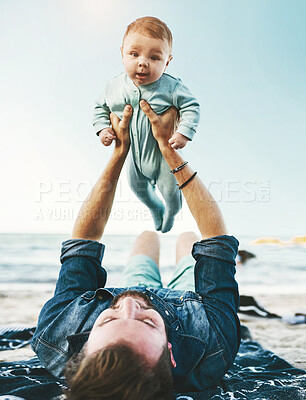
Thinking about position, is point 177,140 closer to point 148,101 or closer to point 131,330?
point 148,101

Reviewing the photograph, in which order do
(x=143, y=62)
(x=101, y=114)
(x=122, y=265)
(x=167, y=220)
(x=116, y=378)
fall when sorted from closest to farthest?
(x=116, y=378) → (x=143, y=62) → (x=101, y=114) → (x=167, y=220) → (x=122, y=265)

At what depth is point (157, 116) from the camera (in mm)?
1426

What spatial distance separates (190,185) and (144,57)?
50cm

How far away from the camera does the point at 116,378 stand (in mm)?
802

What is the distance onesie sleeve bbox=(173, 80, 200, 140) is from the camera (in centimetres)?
137

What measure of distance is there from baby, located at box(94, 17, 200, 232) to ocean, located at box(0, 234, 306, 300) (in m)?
2.00

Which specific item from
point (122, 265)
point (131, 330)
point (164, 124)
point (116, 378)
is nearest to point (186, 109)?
point (164, 124)

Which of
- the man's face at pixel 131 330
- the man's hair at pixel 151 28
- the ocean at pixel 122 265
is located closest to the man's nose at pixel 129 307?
the man's face at pixel 131 330

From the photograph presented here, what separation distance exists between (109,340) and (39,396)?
1.23 feet

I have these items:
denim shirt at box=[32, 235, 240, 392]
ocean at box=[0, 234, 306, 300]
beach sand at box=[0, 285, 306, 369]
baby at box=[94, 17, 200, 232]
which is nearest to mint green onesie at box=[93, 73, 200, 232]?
baby at box=[94, 17, 200, 232]

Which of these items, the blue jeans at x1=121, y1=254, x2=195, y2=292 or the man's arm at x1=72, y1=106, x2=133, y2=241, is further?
the blue jeans at x1=121, y1=254, x2=195, y2=292

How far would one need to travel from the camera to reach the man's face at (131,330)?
86cm

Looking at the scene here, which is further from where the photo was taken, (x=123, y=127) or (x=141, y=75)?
(x=123, y=127)

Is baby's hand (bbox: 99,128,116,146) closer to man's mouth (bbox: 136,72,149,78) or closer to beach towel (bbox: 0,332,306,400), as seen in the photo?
man's mouth (bbox: 136,72,149,78)
